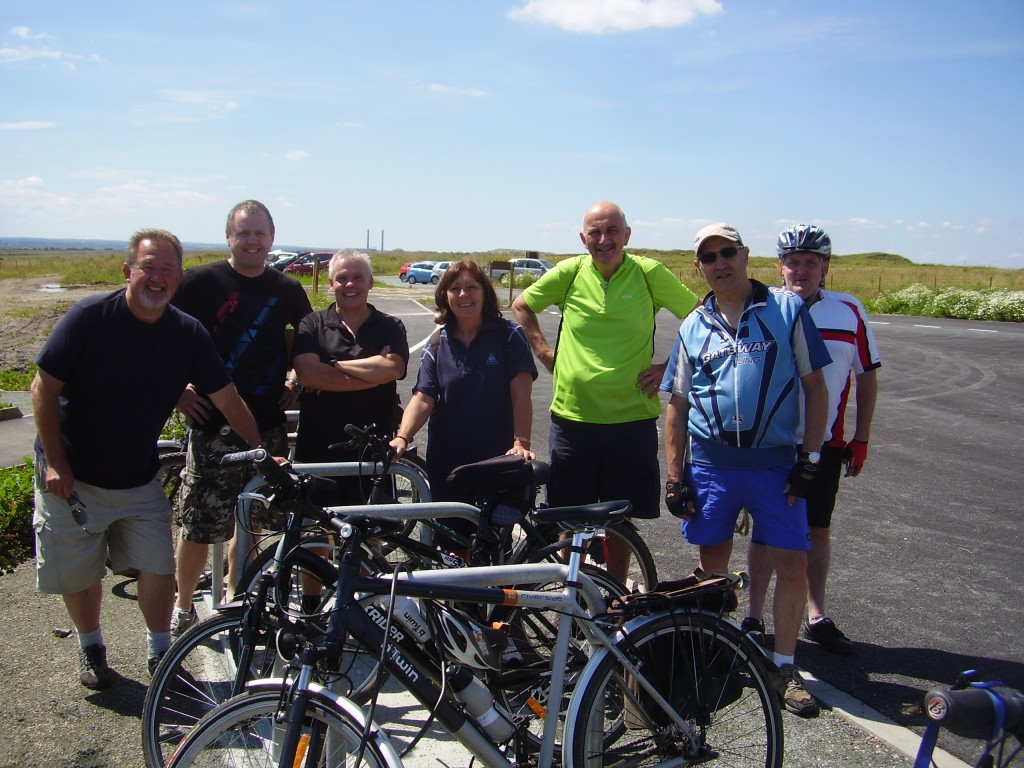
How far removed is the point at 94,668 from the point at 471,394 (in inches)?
85.6

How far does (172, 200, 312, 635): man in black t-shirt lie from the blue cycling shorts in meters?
2.30

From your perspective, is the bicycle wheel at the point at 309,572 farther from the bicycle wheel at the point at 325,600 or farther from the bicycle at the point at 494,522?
the bicycle at the point at 494,522

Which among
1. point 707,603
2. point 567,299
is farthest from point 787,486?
point 567,299

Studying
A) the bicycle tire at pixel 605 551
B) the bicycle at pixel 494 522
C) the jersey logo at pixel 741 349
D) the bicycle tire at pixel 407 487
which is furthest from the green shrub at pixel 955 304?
the bicycle at pixel 494 522

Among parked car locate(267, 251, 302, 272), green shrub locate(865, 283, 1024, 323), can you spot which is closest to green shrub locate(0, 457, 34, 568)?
green shrub locate(865, 283, 1024, 323)

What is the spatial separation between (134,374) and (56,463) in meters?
0.51

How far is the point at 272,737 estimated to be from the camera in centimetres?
260

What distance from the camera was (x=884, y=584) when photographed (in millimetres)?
5441

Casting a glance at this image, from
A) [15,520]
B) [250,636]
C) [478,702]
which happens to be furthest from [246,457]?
[15,520]

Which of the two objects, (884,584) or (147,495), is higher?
(147,495)

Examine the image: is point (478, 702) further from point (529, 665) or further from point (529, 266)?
point (529, 266)

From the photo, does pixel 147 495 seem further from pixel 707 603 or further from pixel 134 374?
pixel 707 603

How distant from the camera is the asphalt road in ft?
11.8

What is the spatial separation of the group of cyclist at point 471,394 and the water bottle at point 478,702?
142 centimetres
